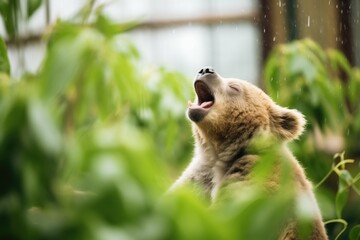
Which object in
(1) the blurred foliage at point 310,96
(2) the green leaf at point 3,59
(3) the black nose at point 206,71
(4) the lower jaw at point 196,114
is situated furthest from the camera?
(1) the blurred foliage at point 310,96

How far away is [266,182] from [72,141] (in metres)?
1.65

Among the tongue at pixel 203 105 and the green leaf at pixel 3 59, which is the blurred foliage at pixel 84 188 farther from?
the tongue at pixel 203 105

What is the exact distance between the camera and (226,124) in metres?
3.09

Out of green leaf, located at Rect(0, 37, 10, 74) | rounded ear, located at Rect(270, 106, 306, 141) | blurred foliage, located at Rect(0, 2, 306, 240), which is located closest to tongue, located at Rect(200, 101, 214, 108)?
rounded ear, located at Rect(270, 106, 306, 141)

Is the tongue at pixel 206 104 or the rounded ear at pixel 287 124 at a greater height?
the tongue at pixel 206 104

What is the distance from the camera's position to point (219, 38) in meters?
5.80

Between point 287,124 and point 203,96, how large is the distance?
36 cm

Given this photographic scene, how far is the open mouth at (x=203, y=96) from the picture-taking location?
298cm

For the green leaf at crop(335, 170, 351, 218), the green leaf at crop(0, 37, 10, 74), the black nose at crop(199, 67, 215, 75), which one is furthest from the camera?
the black nose at crop(199, 67, 215, 75)

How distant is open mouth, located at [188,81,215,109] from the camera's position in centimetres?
298

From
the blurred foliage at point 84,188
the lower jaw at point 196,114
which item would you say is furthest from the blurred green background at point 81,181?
the lower jaw at point 196,114

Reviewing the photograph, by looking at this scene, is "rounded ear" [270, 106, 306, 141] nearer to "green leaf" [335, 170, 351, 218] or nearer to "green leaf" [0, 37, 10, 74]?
"green leaf" [335, 170, 351, 218]

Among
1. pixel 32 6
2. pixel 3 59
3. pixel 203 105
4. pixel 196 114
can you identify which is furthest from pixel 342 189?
pixel 32 6

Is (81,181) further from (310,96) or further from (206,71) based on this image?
(310,96)
